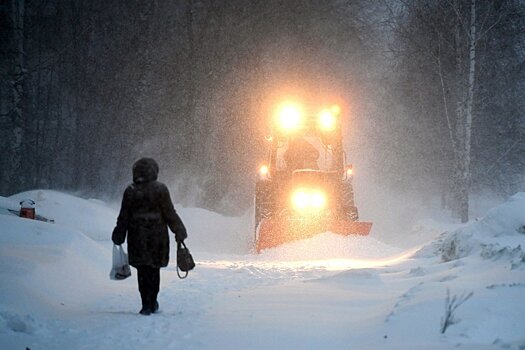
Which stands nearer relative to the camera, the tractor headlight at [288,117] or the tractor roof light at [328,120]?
the tractor headlight at [288,117]

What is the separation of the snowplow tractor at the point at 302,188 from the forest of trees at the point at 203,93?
6.70 metres

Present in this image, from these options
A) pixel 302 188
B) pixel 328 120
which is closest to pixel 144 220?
pixel 302 188

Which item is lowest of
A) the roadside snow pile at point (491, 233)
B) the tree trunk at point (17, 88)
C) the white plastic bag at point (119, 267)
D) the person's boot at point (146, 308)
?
the person's boot at point (146, 308)

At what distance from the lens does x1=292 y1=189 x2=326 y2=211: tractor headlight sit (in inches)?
432

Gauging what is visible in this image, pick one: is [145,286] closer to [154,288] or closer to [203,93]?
[154,288]

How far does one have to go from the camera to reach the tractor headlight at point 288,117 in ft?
38.8

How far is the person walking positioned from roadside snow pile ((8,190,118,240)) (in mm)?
6400

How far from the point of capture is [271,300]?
5.15 metres

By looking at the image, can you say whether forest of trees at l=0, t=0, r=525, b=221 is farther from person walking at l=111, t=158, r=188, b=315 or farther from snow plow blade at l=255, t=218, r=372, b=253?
person walking at l=111, t=158, r=188, b=315

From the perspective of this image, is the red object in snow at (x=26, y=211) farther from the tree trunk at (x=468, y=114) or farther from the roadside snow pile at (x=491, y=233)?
the tree trunk at (x=468, y=114)

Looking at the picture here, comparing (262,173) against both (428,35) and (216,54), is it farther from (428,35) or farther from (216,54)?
(216,54)

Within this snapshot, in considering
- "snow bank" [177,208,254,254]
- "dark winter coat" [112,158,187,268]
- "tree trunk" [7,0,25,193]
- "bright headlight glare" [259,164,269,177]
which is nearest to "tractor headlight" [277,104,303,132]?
"bright headlight glare" [259,164,269,177]

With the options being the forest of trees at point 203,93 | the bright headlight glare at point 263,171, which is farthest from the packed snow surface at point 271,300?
the forest of trees at point 203,93

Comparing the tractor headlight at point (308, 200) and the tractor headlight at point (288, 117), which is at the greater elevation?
the tractor headlight at point (288, 117)
